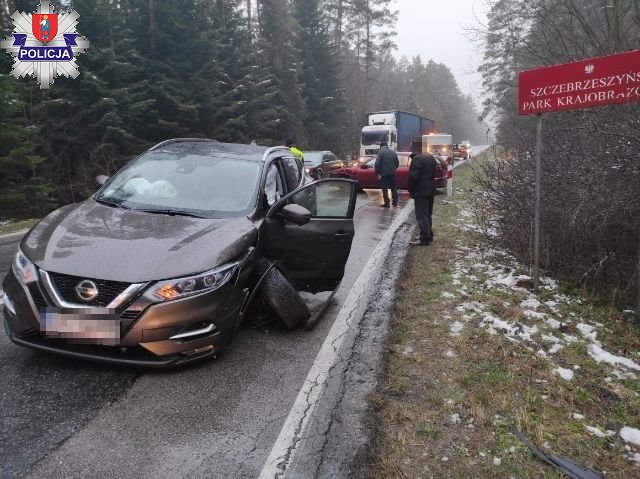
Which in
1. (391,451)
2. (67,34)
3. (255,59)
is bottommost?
(391,451)

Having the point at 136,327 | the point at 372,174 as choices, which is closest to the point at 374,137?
the point at 372,174

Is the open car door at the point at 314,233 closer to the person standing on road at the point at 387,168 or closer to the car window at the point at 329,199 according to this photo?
the car window at the point at 329,199

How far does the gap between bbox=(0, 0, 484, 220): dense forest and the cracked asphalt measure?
11.7 metres

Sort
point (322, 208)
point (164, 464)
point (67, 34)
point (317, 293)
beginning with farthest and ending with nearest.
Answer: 1. point (67, 34)
2. point (317, 293)
3. point (322, 208)
4. point (164, 464)

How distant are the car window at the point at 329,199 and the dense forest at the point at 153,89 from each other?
438 inches

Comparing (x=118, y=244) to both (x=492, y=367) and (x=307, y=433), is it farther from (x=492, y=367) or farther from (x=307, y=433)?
(x=492, y=367)

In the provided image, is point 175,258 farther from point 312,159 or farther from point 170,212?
point 312,159

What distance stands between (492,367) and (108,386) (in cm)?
292

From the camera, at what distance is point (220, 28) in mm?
24250

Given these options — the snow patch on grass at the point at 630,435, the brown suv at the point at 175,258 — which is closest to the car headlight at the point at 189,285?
the brown suv at the point at 175,258

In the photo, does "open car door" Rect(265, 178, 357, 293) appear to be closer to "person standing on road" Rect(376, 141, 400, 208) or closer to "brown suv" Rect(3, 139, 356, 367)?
"brown suv" Rect(3, 139, 356, 367)

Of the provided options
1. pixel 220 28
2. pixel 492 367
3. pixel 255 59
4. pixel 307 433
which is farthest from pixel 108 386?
pixel 255 59

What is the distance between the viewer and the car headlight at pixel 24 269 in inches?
127

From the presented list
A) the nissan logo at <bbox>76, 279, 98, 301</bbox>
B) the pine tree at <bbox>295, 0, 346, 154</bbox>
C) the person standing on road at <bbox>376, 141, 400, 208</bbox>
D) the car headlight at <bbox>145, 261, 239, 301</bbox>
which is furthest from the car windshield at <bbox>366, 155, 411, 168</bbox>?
the pine tree at <bbox>295, 0, 346, 154</bbox>
